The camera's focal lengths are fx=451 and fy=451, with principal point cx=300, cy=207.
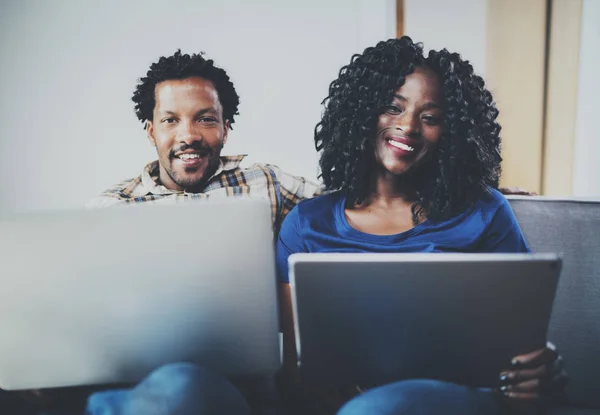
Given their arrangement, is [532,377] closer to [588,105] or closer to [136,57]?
[588,105]

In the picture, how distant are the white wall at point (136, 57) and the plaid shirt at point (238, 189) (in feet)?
0.89

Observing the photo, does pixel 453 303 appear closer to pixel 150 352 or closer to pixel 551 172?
pixel 150 352

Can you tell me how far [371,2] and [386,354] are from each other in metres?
1.24

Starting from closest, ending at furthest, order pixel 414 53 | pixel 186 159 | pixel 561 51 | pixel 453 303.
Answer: pixel 453 303 < pixel 414 53 < pixel 186 159 < pixel 561 51

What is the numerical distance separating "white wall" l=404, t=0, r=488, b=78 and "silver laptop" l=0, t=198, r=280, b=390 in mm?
1184

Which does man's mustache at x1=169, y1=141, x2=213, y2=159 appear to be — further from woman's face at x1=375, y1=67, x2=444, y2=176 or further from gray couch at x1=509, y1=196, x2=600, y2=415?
gray couch at x1=509, y1=196, x2=600, y2=415

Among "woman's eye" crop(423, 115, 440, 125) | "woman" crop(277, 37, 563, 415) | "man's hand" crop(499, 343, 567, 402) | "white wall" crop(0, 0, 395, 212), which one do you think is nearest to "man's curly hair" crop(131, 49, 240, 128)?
"white wall" crop(0, 0, 395, 212)

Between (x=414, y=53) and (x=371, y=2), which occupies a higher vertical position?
(x=371, y=2)

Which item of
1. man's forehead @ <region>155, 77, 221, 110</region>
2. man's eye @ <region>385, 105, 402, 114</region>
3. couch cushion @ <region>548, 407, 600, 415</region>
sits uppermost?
man's forehead @ <region>155, 77, 221, 110</region>

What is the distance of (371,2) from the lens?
150 cm

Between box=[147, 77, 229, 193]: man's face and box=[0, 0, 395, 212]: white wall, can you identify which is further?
box=[0, 0, 395, 212]: white wall

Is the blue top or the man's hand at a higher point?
the blue top

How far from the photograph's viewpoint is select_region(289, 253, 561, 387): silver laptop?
0.57 meters

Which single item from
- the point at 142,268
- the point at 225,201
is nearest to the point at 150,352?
the point at 142,268
